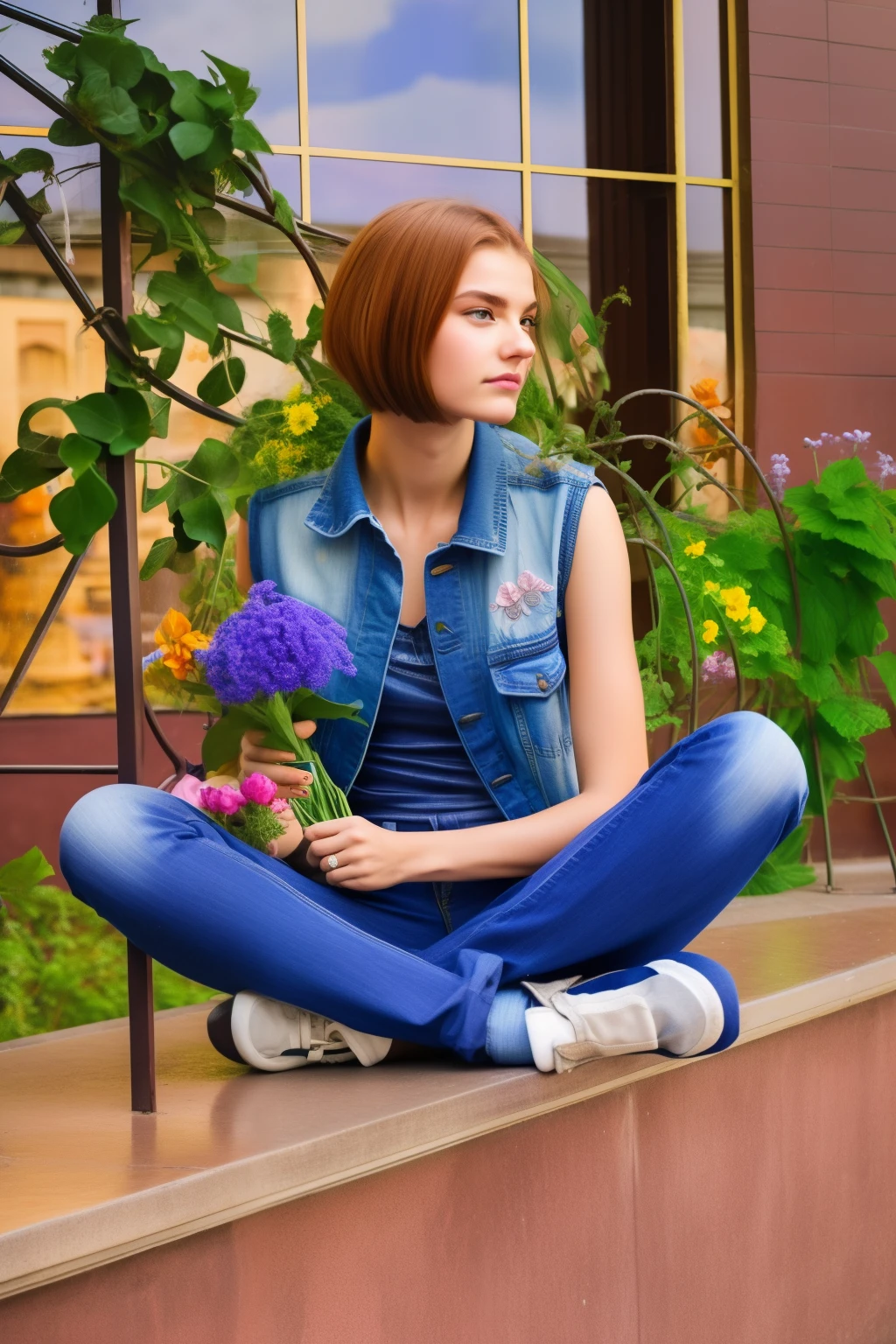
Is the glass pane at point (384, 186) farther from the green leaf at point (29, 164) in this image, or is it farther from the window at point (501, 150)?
the green leaf at point (29, 164)

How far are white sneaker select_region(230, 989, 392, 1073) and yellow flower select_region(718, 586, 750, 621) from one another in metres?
1.43

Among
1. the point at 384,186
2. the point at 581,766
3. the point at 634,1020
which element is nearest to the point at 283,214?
the point at 581,766

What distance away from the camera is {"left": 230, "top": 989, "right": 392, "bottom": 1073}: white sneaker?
Result: 168 cm

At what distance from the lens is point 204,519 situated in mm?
1692

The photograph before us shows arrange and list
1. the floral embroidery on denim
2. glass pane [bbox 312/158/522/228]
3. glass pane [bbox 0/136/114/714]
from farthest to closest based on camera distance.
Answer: glass pane [bbox 312/158/522/228] < glass pane [bbox 0/136/114/714] < the floral embroidery on denim

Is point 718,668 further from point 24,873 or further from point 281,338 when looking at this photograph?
point 24,873

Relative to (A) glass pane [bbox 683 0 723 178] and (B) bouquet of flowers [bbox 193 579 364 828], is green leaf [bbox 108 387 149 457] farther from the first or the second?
(A) glass pane [bbox 683 0 723 178]

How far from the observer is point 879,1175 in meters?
2.26

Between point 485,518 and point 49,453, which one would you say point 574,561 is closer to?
point 485,518

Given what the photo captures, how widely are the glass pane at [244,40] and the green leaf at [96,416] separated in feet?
8.32

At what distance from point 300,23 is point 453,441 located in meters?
2.48

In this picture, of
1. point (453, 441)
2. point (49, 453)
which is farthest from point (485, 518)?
point (49, 453)

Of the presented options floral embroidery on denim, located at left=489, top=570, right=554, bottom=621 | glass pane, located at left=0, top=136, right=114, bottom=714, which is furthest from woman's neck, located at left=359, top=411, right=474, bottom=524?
A: glass pane, located at left=0, top=136, right=114, bottom=714

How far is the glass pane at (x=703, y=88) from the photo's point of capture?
388 cm
